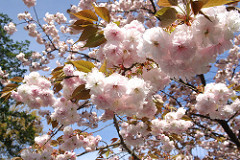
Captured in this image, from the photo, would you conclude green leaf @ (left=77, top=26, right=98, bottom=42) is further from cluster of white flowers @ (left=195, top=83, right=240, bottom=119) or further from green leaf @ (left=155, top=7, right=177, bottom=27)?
cluster of white flowers @ (left=195, top=83, right=240, bottom=119)

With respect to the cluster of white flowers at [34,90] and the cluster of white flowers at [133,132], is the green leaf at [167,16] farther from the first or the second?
the cluster of white flowers at [133,132]

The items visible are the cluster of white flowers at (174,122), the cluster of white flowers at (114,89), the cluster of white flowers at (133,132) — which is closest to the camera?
the cluster of white flowers at (114,89)

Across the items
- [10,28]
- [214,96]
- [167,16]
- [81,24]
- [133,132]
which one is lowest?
[214,96]

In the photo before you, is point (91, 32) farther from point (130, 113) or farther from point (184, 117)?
point (184, 117)

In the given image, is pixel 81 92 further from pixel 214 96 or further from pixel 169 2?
pixel 214 96

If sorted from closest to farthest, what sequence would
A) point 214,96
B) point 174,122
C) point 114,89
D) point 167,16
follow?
point 167,16, point 114,89, point 214,96, point 174,122


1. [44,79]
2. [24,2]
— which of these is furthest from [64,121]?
[24,2]

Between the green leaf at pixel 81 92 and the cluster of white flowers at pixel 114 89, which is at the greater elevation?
the green leaf at pixel 81 92

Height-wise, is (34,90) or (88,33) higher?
(34,90)

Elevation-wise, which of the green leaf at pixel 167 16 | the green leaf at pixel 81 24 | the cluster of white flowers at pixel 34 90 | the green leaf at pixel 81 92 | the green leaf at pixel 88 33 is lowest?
the green leaf at pixel 167 16

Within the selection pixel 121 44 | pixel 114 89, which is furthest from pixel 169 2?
pixel 114 89

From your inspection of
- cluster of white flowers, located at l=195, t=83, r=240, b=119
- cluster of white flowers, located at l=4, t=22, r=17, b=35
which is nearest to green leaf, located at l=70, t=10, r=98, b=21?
cluster of white flowers, located at l=195, t=83, r=240, b=119

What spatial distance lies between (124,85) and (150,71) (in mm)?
231

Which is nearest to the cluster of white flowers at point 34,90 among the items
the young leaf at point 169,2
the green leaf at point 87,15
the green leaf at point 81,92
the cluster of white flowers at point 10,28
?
the green leaf at point 81,92
